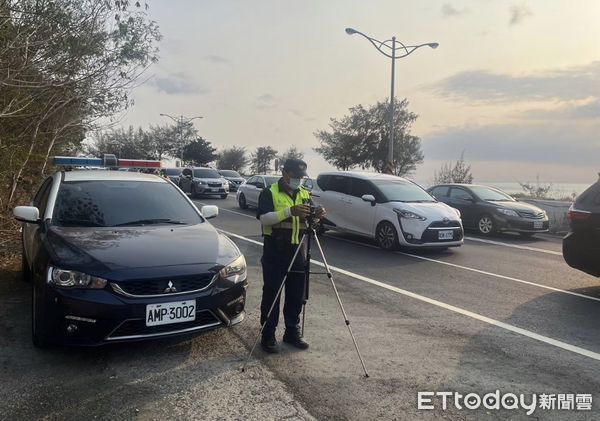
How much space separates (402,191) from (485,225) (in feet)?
12.7

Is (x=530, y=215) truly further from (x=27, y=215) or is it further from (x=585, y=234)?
(x=27, y=215)

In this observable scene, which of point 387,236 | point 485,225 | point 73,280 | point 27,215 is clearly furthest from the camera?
point 485,225

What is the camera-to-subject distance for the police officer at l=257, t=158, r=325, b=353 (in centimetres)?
430

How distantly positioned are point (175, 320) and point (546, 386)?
9.79 ft

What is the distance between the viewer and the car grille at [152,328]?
12.3ft

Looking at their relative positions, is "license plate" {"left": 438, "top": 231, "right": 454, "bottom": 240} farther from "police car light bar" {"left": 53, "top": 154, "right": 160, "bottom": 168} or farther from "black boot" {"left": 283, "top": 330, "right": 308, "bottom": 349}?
"police car light bar" {"left": 53, "top": 154, "right": 160, "bottom": 168}

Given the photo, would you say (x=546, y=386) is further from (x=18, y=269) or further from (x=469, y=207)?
(x=469, y=207)

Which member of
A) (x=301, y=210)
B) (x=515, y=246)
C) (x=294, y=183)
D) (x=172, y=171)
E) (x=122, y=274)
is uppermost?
(x=172, y=171)

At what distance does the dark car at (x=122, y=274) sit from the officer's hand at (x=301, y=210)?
31.9 inches

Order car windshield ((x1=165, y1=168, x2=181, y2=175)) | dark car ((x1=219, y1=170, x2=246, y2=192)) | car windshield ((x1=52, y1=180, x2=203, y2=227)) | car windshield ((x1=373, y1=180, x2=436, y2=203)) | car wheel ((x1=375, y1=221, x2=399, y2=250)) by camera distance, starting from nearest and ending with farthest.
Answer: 1. car windshield ((x1=52, y1=180, x2=203, y2=227))
2. car wheel ((x1=375, y1=221, x2=399, y2=250))
3. car windshield ((x1=373, y1=180, x2=436, y2=203))
4. car windshield ((x1=165, y1=168, x2=181, y2=175))
5. dark car ((x1=219, y1=170, x2=246, y2=192))

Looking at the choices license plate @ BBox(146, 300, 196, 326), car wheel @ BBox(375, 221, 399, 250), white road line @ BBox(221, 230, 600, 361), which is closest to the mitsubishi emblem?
license plate @ BBox(146, 300, 196, 326)

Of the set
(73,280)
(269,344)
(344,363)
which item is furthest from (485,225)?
(73,280)

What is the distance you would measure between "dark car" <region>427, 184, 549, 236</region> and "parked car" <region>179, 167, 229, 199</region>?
13.6 m

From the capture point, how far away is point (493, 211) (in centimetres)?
1316
